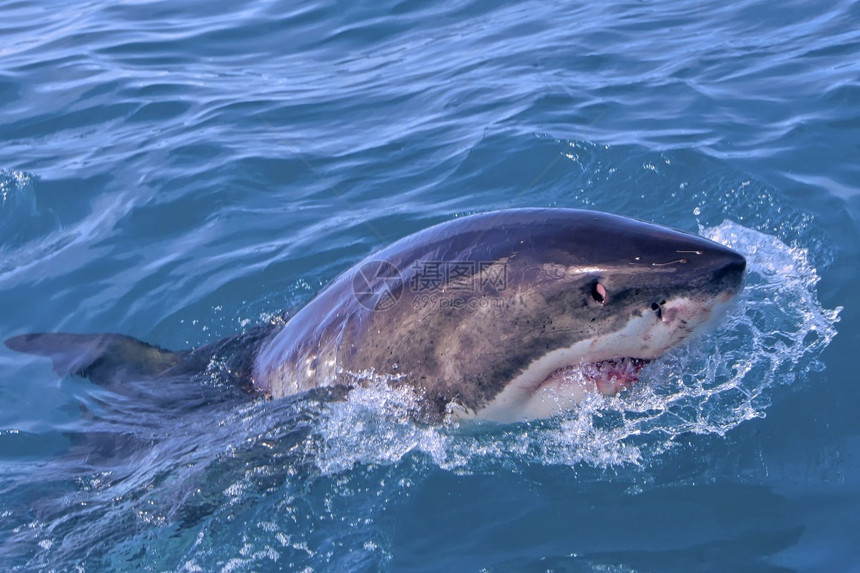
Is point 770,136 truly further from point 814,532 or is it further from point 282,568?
point 282,568

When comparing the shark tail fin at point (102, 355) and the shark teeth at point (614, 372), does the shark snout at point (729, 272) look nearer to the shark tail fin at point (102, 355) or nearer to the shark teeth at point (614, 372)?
the shark teeth at point (614, 372)

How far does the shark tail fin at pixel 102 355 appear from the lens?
5699 mm

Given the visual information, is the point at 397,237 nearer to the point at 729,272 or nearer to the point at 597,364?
the point at 597,364

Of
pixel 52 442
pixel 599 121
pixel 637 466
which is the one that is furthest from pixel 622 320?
pixel 599 121

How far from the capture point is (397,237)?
752 centimetres

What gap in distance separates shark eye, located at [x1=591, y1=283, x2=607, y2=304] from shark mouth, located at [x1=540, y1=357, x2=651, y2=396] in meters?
0.27

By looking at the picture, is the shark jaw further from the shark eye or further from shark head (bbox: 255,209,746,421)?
the shark eye

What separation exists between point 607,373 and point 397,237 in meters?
3.74

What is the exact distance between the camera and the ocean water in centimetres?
436

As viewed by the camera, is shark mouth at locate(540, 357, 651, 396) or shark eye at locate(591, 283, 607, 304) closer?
shark eye at locate(591, 283, 607, 304)

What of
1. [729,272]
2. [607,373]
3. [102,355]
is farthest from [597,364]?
[102,355]

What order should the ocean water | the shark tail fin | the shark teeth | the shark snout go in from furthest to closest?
1. the shark tail fin
2. the ocean water
3. the shark teeth
4. the shark snout

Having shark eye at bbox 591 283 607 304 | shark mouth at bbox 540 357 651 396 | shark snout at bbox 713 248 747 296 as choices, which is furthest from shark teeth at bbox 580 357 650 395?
shark snout at bbox 713 248 747 296

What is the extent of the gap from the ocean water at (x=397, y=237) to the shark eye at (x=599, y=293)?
438 millimetres
